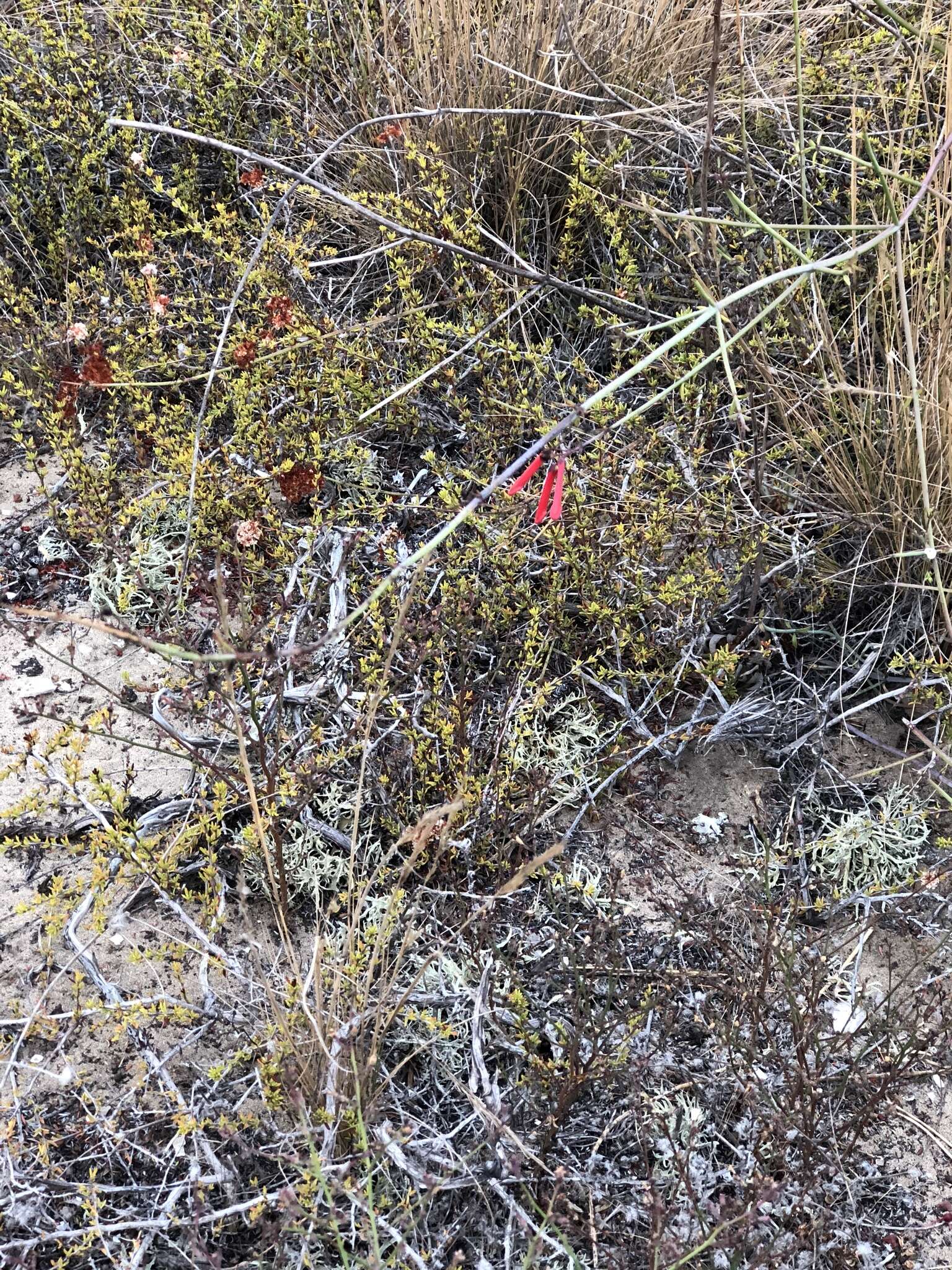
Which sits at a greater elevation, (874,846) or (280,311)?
(280,311)

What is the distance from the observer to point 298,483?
105 inches

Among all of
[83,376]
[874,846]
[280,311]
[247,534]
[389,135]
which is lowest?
[874,846]

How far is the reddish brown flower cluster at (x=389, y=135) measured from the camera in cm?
283

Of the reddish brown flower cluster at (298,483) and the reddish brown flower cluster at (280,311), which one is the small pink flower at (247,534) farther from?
the reddish brown flower cluster at (280,311)

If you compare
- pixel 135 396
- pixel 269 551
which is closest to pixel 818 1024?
pixel 269 551

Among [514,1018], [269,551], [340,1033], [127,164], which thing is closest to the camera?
[340,1033]

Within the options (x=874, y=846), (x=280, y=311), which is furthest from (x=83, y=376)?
(x=874, y=846)

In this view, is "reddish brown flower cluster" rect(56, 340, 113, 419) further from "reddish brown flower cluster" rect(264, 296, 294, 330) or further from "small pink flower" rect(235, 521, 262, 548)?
"small pink flower" rect(235, 521, 262, 548)

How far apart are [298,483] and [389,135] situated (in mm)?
985

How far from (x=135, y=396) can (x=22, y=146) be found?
1121mm

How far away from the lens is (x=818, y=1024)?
6.09 ft

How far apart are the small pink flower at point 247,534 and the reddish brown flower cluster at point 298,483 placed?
147 mm

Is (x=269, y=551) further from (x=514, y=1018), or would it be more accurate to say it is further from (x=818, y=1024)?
(x=818, y=1024)

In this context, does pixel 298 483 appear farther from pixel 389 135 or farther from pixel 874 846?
pixel 874 846
